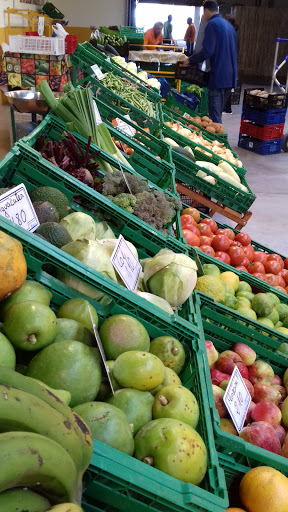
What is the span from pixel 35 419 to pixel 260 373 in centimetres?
147

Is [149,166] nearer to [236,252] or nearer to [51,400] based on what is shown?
[236,252]

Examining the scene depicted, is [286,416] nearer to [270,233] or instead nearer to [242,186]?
[242,186]

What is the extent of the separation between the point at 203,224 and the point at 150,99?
2414 mm

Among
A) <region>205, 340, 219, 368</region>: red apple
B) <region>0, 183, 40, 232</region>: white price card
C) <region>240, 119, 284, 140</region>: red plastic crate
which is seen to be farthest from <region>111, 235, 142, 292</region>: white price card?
<region>240, 119, 284, 140</region>: red plastic crate

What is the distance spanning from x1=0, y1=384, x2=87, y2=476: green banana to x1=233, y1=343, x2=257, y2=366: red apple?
51.6 inches

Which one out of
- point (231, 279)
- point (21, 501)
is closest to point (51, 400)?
point (21, 501)

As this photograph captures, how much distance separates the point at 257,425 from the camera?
1595 mm

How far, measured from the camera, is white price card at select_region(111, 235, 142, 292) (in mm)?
1621

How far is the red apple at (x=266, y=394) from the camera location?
1874 millimetres

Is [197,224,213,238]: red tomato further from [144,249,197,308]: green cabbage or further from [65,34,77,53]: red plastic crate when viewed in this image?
[65,34,77,53]: red plastic crate

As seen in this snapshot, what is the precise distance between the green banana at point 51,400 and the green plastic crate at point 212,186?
336 cm

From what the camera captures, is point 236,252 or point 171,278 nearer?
point 171,278

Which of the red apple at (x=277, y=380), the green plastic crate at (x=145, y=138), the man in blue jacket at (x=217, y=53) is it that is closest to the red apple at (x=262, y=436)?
the red apple at (x=277, y=380)

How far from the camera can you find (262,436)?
1555 mm
